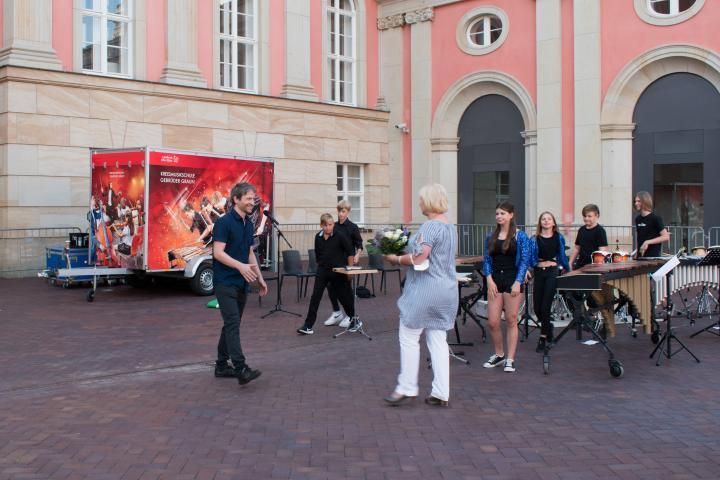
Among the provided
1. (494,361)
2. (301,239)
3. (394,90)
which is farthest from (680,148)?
(494,361)

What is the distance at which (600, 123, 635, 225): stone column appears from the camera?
21.7 m

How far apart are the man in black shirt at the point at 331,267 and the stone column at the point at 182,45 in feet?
38.8


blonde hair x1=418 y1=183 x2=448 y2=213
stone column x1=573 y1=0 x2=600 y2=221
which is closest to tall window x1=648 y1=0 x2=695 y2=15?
stone column x1=573 y1=0 x2=600 y2=221

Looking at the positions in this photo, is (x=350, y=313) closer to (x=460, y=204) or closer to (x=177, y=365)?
(x=177, y=365)

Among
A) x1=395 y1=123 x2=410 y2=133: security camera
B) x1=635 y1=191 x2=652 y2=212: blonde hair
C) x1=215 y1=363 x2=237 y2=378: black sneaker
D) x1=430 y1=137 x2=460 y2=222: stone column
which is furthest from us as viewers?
x1=395 y1=123 x2=410 y2=133: security camera

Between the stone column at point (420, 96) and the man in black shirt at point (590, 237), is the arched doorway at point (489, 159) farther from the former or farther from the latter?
the man in black shirt at point (590, 237)

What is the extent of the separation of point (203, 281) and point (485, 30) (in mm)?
13337

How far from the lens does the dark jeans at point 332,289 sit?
36.2 ft

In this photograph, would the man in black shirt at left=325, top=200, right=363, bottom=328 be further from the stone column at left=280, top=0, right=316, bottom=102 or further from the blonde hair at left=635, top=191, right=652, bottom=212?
the stone column at left=280, top=0, right=316, bottom=102

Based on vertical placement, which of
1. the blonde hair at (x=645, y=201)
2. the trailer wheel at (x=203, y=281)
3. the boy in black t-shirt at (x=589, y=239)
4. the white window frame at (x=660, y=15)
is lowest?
the trailer wheel at (x=203, y=281)

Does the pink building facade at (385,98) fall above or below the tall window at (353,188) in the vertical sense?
above

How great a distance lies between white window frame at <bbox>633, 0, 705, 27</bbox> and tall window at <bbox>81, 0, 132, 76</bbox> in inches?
525

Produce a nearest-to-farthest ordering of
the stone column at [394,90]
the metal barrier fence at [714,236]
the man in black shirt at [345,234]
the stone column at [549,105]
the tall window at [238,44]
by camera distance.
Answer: the man in black shirt at [345,234] < the metal barrier fence at [714,236] < the stone column at [549,105] < the tall window at [238,44] < the stone column at [394,90]

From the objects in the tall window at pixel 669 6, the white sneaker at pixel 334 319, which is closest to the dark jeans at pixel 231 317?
the white sneaker at pixel 334 319
